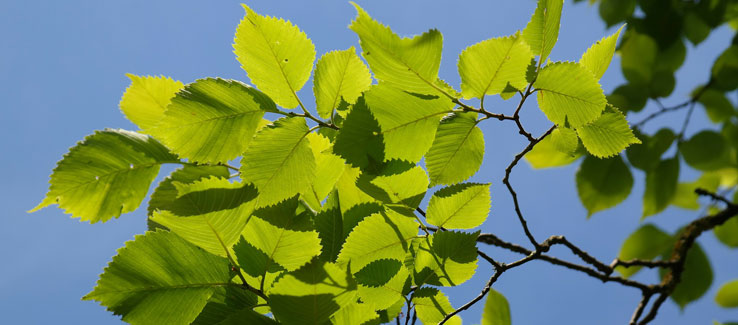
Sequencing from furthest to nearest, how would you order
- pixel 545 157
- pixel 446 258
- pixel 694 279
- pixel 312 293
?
pixel 694 279
pixel 545 157
pixel 446 258
pixel 312 293

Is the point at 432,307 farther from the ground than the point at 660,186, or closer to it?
closer to it

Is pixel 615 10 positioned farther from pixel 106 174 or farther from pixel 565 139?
pixel 106 174

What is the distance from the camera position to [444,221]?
56 cm

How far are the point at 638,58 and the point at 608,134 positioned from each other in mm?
1531

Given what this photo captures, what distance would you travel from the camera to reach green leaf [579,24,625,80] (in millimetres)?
490

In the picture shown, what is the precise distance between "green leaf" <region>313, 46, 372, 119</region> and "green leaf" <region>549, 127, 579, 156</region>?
0.71ft

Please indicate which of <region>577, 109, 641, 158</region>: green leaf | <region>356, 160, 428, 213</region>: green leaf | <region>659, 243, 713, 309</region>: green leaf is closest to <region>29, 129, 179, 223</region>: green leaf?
<region>356, 160, 428, 213</region>: green leaf

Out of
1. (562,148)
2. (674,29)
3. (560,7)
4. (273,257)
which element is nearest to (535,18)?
(560,7)

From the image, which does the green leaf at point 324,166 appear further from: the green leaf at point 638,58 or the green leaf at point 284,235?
the green leaf at point 638,58

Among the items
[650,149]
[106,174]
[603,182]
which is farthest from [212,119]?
[650,149]

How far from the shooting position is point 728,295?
195cm

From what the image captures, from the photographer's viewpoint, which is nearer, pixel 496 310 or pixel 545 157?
pixel 496 310

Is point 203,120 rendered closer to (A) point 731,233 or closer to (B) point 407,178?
Result: (B) point 407,178

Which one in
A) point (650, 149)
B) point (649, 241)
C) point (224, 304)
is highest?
point (650, 149)
